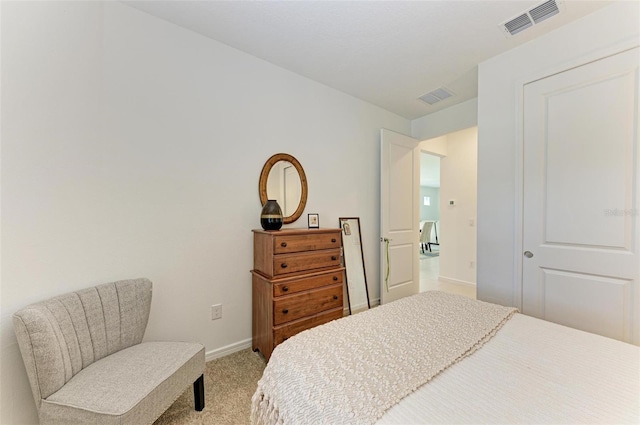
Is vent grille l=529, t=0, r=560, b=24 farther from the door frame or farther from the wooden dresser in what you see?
the wooden dresser

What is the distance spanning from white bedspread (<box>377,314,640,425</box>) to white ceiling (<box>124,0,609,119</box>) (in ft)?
6.93

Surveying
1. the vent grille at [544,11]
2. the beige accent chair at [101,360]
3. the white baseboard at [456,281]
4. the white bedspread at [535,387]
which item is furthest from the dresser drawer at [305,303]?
the white baseboard at [456,281]

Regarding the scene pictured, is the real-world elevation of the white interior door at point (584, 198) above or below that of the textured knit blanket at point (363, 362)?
above

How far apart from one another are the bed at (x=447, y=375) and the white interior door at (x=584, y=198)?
35.1 inches

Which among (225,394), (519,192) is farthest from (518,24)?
(225,394)

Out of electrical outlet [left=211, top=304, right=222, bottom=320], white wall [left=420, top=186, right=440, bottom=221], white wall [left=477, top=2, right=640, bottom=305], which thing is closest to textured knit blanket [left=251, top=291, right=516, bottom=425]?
white wall [left=477, top=2, right=640, bottom=305]

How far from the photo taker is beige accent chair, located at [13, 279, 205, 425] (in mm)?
1136

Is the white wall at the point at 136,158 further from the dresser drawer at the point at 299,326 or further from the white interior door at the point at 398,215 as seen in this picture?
the white interior door at the point at 398,215

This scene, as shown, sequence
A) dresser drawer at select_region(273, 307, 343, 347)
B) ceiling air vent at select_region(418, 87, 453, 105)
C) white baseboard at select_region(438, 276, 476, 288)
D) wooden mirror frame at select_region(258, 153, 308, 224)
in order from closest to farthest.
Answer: dresser drawer at select_region(273, 307, 343, 347) < wooden mirror frame at select_region(258, 153, 308, 224) < ceiling air vent at select_region(418, 87, 453, 105) < white baseboard at select_region(438, 276, 476, 288)

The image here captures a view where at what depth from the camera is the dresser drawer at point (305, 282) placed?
2020 millimetres

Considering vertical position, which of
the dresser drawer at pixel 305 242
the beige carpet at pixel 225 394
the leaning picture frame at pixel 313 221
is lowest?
the beige carpet at pixel 225 394

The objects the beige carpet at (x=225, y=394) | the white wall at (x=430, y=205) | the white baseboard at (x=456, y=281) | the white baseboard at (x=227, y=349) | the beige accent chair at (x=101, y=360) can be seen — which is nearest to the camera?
the beige accent chair at (x=101, y=360)

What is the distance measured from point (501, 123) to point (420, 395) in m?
2.38

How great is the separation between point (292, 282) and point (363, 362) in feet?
3.85
